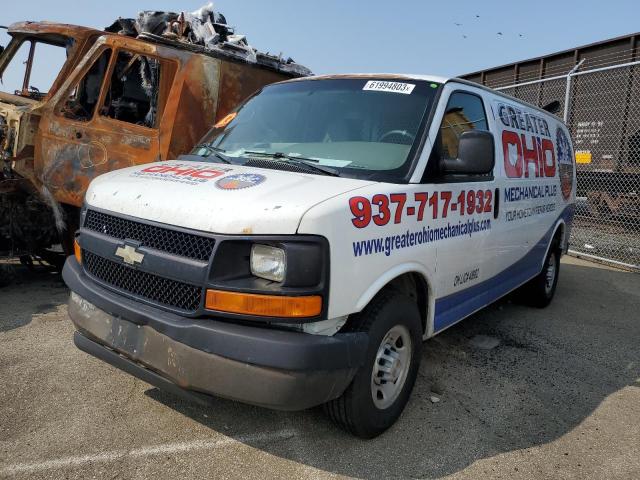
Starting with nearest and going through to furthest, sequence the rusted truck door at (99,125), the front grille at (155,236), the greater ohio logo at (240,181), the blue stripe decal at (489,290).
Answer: the front grille at (155,236) < the greater ohio logo at (240,181) < the blue stripe decal at (489,290) < the rusted truck door at (99,125)

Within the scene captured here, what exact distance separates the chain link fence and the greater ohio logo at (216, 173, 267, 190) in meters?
7.87

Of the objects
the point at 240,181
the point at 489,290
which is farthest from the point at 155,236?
the point at 489,290

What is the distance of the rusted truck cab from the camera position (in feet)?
16.2

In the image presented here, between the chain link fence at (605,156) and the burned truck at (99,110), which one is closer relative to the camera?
the burned truck at (99,110)

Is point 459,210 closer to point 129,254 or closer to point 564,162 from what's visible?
point 129,254

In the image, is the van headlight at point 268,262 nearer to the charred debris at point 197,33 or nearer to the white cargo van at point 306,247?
the white cargo van at point 306,247

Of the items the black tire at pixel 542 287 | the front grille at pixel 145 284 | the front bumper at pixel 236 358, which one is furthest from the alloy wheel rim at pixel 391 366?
the black tire at pixel 542 287

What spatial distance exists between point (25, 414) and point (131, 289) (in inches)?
41.6

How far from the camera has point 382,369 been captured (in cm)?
291

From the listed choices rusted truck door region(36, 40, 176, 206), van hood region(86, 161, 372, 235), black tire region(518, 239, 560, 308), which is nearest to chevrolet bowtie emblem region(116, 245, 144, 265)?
van hood region(86, 161, 372, 235)

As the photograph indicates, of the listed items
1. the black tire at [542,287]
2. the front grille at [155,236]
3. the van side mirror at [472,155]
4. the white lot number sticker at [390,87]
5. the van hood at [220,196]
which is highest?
the white lot number sticker at [390,87]

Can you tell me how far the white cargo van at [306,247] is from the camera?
90.8 inches

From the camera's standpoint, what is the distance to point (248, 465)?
261cm

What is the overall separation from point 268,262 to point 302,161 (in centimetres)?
93
